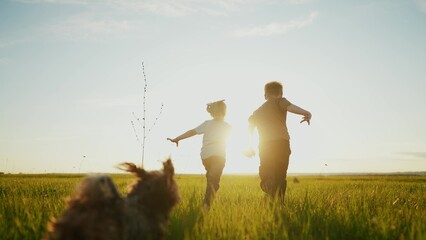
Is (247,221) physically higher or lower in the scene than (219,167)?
lower

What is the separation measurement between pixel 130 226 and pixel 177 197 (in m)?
0.84

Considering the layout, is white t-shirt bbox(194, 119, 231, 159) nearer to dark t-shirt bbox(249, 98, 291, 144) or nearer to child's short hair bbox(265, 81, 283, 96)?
dark t-shirt bbox(249, 98, 291, 144)

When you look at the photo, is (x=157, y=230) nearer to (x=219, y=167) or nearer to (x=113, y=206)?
(x=113, y=206)

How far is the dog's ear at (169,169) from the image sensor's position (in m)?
3.57

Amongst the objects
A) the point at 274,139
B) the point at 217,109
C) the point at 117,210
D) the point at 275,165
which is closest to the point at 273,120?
the point at 274,139

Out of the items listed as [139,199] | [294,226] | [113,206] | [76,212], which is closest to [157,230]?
[139,199]

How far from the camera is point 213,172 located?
26.5ft

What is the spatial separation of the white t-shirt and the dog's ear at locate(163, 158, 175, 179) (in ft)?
15.1

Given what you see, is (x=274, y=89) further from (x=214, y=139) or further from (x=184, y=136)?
(x=184, y=136)

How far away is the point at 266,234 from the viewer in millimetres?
4578

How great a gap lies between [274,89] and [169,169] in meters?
5.14

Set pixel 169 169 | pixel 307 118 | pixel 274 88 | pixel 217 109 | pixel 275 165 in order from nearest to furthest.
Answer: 1. pixel 169 169
2. pixel 307 118
3. pixel 275 165
4. pixel 274 88
5. pixel 217 109

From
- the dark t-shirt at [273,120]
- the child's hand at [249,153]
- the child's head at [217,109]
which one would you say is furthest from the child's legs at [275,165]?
the child's head at [217,109]

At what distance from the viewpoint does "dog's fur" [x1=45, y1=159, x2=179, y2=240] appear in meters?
2.41
